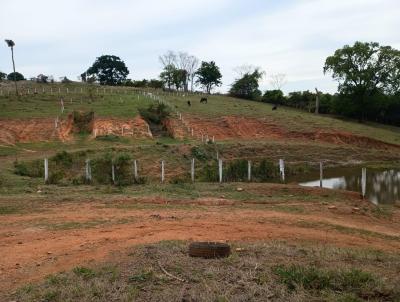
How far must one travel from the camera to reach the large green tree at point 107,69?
94.6 metres

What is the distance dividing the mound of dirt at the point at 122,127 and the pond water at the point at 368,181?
1558 centimetres

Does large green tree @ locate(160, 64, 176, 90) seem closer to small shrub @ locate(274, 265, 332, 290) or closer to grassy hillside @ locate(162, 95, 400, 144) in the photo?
grassy hillside @ locate(162, 95, 400, 144)

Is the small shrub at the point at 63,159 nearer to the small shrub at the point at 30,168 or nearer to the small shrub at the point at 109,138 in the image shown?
the small shrub at the point at 30,168

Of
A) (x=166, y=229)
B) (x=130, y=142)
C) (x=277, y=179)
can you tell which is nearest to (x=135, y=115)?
(x=130, y=142)

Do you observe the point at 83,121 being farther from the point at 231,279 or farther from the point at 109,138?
the point at 231,279

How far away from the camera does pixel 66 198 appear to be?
16.5 m

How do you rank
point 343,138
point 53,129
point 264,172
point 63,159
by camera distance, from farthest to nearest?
point 343,138 → point 53,129 → point 63,159 → point 264,172

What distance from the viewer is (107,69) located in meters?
95.5

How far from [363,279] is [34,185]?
15.9 metres

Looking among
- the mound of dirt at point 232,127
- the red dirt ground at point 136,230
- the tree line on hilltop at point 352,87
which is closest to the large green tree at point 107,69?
the tree line on hilltop at point 352,87

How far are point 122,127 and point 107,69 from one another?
179 feet

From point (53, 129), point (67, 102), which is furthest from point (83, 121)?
point (67, 102)

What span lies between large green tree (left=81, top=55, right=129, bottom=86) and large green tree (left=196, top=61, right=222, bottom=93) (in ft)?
49.7

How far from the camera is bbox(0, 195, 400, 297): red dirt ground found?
8875 millimetres
